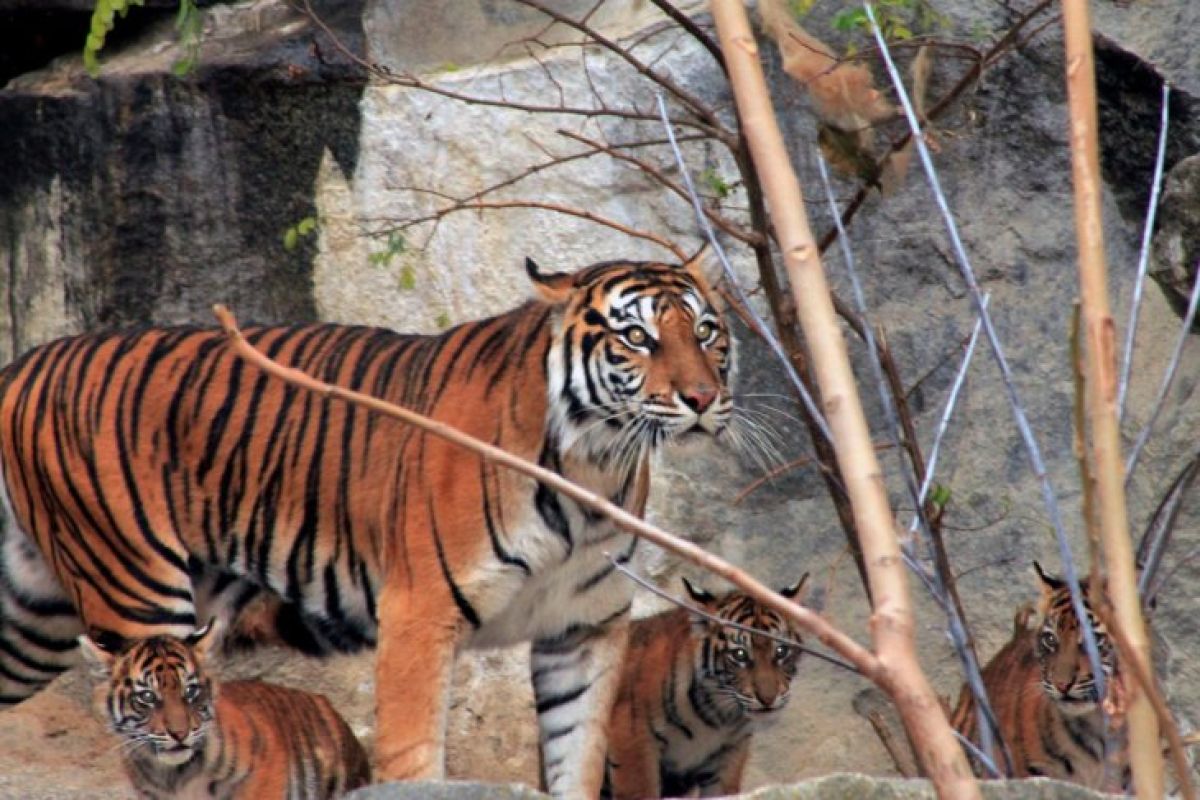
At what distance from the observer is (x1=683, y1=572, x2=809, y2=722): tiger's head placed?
20.3 feet

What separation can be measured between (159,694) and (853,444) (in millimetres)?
4267

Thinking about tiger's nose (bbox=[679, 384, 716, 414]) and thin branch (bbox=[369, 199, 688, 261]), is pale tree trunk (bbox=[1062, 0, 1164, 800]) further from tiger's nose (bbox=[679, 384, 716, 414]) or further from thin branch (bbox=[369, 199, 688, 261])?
tiger's nose (bbox=[679, 384, 716, 414])

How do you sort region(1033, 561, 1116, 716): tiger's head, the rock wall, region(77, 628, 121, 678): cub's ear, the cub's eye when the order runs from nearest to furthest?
the cub's eye
region(1033, 561, 1116, 716): tiger's head
region(77, 628, 121, 678): cub's ear
the rock wall

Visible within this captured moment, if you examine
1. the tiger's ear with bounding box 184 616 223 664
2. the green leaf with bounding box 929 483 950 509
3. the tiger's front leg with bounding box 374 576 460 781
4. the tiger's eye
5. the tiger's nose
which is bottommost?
the tiger's front leg with bounding box 374 576 460 781

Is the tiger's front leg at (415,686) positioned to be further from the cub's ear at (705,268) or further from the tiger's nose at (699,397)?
the cub's ear at (705,268)

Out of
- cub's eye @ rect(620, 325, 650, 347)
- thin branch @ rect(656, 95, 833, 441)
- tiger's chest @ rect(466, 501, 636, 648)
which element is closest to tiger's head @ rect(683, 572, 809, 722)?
tiger's chest @ rect(466, 501, 636, 648)

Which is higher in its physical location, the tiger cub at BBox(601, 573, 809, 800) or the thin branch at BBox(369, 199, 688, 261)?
the thin branch at BBox(369, 199, 688, 261)

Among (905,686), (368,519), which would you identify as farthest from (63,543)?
(905,686)

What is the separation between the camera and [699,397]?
16.9 feet

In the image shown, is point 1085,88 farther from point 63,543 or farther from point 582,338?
point 63,543

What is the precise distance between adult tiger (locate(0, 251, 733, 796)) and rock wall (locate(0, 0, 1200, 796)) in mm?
817

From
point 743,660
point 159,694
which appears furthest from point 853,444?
point 743,660

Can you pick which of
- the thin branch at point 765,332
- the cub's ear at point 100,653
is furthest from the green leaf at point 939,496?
the cub's ear at point 100,653

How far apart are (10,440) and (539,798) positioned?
134 inches
